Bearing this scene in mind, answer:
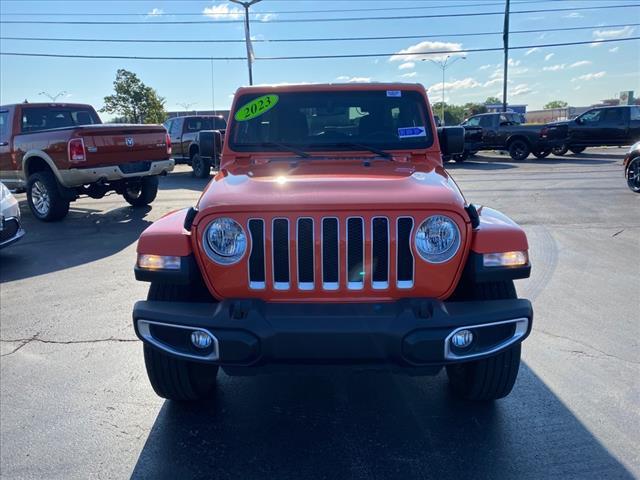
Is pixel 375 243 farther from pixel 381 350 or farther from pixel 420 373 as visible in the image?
pixel 420 373

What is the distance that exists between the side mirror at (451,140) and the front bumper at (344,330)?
1.79m

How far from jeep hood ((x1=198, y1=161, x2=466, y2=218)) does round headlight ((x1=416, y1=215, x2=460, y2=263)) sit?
74 mm

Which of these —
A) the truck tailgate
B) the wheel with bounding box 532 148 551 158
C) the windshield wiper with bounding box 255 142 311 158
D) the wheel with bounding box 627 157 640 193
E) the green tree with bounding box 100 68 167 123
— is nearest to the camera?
the windshield wiper with bounding box 255 142 311 158

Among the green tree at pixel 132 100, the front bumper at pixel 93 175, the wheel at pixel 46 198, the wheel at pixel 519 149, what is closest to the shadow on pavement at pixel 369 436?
the front bumper at pixel 93 175

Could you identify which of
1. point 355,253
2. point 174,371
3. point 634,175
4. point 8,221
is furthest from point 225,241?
point 634,175

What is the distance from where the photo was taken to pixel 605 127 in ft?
64.4

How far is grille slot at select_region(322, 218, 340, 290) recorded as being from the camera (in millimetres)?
2574

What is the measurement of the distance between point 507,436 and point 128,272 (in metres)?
4.78

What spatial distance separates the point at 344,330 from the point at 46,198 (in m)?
8.74

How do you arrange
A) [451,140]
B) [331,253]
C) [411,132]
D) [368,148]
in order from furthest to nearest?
[451,140] → [411,132] → [368,148] → [331,253]

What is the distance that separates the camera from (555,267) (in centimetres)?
602

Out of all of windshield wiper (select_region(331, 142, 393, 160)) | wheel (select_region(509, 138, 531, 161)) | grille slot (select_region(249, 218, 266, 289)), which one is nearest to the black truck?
wheel (select_region(509, 138, 531, 161))

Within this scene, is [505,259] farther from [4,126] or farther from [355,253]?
[4,126]

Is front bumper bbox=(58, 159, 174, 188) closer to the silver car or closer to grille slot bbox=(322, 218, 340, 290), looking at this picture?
the silver car
